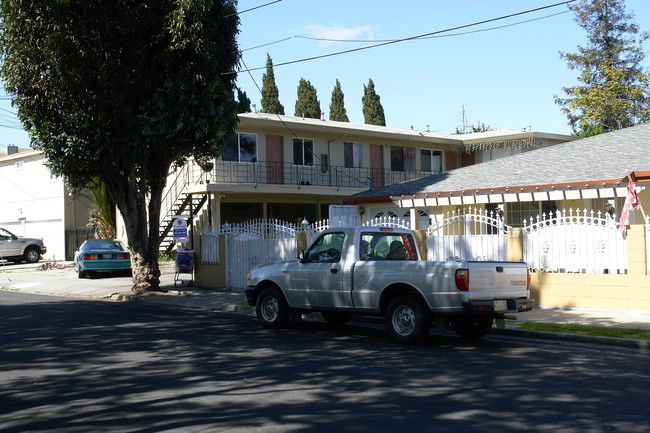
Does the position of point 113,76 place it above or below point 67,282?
above

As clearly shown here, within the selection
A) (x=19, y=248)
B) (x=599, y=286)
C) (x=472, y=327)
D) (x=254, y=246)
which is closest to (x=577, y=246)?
(x=599, y=286)

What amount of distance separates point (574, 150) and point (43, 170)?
26.8 m

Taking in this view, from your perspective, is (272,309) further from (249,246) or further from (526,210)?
(526,210)

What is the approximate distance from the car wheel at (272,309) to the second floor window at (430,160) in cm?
2416

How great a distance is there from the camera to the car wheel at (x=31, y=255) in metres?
33.5

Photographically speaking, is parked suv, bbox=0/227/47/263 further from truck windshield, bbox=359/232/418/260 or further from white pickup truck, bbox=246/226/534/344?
truck windshield, bbox=359/232/418/260

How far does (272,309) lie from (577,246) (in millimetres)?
6125

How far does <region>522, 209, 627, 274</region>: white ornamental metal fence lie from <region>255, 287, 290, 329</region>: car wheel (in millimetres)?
5263

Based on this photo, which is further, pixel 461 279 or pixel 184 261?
pixel 184 261

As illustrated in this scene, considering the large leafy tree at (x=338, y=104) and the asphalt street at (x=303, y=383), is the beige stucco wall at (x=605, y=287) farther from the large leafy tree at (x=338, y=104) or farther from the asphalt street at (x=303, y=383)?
the large leafy tree at (x=338, y=104)

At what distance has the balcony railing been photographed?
27.9m

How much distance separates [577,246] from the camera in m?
13.8

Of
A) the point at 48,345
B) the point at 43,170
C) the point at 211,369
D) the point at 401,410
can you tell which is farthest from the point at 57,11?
the point at 43,170

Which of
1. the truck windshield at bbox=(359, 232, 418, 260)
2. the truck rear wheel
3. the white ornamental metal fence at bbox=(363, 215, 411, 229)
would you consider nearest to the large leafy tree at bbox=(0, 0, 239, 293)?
the white ornamental metal fence at bbox=(363, 215, 411, 229)
